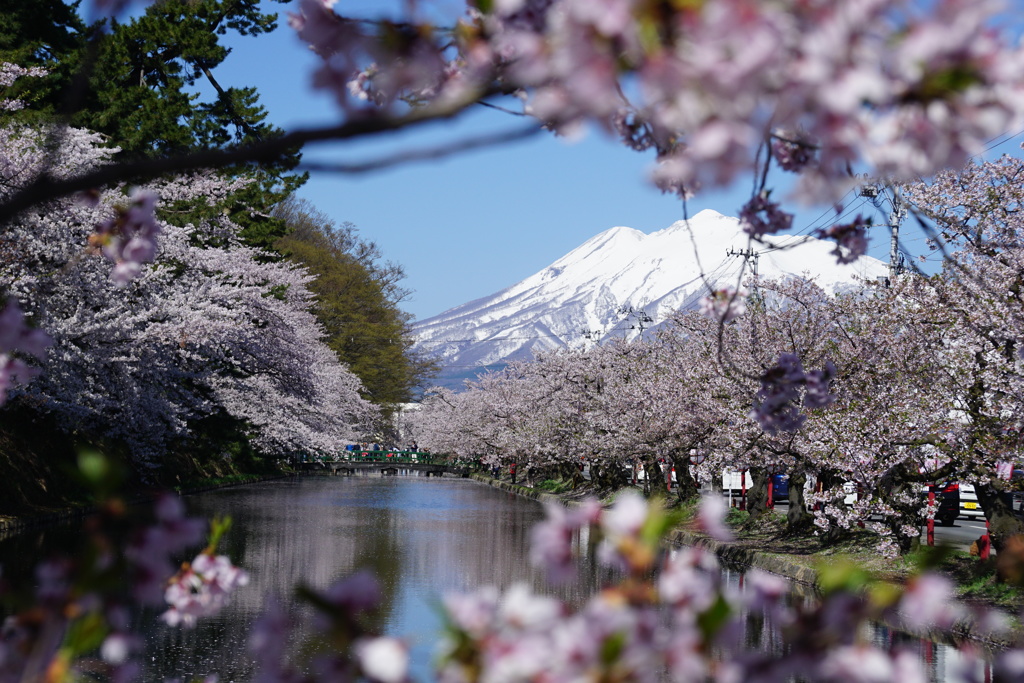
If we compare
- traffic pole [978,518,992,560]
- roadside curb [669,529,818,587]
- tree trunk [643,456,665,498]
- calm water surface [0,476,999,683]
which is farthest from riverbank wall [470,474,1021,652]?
tree trunk [643,456,665,498]

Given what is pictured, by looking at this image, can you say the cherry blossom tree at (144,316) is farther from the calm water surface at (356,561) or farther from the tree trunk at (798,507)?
the tree trunk at (798,507)

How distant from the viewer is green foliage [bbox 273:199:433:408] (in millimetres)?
76500

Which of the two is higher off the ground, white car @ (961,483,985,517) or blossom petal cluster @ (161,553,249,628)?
blossom petal cluster @ (161,553,249,628)

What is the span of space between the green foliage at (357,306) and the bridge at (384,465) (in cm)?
423

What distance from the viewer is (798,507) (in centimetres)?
2166

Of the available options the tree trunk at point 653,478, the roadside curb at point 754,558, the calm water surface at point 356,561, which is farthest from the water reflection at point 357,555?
the tree trunk at point 653,478

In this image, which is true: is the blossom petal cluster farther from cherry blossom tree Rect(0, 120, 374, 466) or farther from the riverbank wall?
cherry blossom tree Rect(0, 120, 374, 466)

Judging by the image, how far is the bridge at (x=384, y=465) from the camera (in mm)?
76500

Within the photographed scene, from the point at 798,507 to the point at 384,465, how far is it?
202 ft

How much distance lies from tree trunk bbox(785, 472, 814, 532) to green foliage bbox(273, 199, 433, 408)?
5333 cm

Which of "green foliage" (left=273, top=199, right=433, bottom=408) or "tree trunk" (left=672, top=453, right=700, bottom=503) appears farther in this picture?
"green foliage" (left=273, top=199, right=433, bottom=408)

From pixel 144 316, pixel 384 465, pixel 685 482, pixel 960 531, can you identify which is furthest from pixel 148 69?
pixel 384 465

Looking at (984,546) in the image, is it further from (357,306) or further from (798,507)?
(357,306)

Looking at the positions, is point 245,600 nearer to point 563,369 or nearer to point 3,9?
point 3,9
